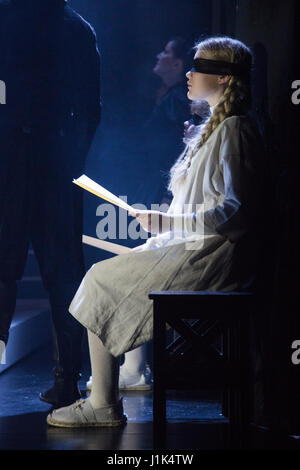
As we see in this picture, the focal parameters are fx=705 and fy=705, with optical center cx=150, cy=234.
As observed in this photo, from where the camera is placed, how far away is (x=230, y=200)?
2.26m

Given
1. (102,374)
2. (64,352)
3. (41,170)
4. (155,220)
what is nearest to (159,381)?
(102,374)

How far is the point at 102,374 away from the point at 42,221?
0.74 metres

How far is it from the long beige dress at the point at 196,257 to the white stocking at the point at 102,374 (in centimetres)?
10

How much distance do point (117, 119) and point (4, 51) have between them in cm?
210

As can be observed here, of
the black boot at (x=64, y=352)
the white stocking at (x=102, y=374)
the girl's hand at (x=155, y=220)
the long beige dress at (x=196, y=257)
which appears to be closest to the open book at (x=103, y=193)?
the girl's hand at (x=155, y=220)

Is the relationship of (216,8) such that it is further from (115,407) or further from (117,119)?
(115,407)

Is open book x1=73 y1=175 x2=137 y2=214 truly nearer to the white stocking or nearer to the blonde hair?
the blonde hair

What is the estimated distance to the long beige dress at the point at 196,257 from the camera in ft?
7.51

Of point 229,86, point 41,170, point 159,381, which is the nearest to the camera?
point 159,381

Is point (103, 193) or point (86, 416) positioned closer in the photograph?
point (103, 193)

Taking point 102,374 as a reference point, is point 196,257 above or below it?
above

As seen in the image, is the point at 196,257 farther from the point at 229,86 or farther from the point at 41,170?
the point at 41,170

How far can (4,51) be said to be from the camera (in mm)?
2926

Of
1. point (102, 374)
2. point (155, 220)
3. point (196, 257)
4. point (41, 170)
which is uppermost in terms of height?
point (41, 170)
